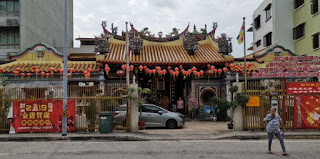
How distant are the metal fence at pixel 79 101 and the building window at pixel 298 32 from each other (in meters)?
23.5

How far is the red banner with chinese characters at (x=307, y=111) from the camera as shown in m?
13.2

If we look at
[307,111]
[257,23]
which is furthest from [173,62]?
[257,23]

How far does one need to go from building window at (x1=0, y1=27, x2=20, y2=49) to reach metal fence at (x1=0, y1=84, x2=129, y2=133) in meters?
13.7

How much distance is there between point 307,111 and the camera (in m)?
13.3

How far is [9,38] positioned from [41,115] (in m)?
15.6

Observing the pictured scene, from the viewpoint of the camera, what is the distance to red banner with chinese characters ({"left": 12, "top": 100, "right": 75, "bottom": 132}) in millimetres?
13609

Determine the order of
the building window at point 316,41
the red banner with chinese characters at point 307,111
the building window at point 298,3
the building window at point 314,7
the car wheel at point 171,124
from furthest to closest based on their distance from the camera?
the building window at point 298,3 → the building window at point 314,7 → the building window at point 316,41 → the car wheel at point 171,124 → the red banner with chinese characters at point 307,111

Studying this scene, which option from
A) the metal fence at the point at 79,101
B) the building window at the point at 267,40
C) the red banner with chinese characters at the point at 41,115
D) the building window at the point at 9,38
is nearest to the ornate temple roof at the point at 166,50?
the metal fence at the point at 79,101

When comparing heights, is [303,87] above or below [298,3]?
below

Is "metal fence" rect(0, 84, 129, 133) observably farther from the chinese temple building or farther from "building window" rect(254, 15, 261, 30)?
"building window" rect(254, 15, 261, 30)

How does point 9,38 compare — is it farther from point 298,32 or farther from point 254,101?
point 298,32

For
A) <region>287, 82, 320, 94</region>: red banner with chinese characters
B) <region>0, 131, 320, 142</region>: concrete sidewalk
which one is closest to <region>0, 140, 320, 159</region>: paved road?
<region>0, 131, 320, 142</region>: concrete sidewalk

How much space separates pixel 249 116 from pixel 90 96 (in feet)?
25.3

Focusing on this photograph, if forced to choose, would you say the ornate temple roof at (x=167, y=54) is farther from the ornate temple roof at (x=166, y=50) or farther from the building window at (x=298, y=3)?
the building window at (x=298, y=3)
